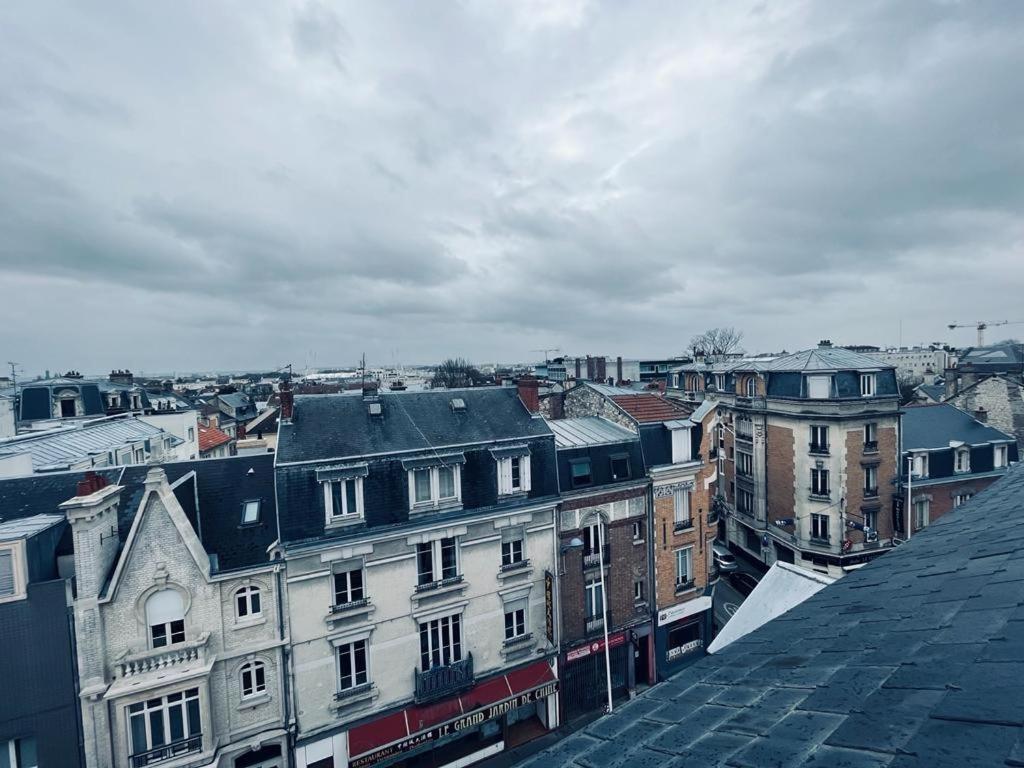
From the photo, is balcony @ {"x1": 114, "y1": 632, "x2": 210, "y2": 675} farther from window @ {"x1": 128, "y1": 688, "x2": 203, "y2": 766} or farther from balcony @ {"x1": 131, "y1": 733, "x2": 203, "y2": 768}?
balcony @ {"x1": 131, "y1": 733, "x2": 203, "y2": 768}

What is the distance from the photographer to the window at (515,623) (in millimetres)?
21848

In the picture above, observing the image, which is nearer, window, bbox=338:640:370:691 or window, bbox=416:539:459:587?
window, bbox=338:640:370:691

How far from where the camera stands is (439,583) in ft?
65.7

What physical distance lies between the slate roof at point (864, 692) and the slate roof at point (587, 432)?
679 inches

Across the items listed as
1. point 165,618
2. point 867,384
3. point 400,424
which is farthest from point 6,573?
point 867,384

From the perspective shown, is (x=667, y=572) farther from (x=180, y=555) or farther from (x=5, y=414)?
(x=5, y=414)

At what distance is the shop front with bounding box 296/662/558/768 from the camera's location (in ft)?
60.7

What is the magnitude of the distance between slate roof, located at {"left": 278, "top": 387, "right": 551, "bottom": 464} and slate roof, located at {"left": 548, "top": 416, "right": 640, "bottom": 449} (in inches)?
75.7

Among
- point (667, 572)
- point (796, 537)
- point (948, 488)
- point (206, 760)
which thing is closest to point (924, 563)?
point (667, 572)

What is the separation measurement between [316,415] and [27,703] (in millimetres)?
11707

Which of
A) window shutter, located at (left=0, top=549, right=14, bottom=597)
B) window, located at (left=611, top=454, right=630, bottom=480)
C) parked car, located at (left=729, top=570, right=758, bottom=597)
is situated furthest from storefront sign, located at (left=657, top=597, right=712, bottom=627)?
window shutter, located at (left=0, top=549, right=14, bottom=597)

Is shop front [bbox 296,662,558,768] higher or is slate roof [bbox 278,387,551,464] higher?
slate roof [bbox 278,387,551,464]

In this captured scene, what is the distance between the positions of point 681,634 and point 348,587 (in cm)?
1859

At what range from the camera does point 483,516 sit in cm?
2088
